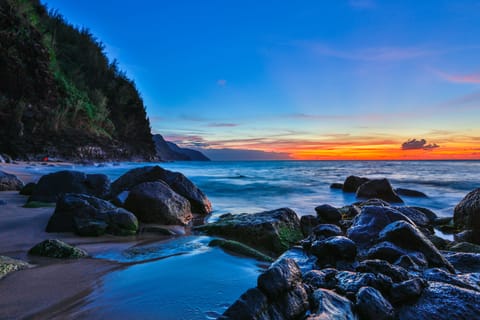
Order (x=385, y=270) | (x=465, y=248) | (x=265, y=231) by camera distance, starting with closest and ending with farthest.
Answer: (x=385, y=270), (x=465, y=248), (x=265, y=231)

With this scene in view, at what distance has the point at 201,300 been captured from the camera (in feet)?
7.43

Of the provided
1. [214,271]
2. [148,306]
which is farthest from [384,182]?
[148,306]

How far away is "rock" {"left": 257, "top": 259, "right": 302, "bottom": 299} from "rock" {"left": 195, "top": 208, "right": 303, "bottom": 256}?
2.09m

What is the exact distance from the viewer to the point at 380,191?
10547 millimetres

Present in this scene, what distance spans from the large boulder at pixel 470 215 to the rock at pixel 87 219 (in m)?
5.79

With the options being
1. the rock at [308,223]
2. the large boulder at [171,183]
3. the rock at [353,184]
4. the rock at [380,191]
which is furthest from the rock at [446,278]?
the rock at [353,184]

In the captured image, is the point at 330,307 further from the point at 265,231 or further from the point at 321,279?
the point at 265,231

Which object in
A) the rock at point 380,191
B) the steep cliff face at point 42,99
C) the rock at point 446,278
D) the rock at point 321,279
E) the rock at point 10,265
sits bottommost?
the rock at point 380,191

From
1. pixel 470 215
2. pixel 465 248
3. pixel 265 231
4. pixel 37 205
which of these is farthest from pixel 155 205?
pixel 470 215

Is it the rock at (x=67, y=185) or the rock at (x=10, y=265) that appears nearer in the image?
the rock at (x=10, y=265)

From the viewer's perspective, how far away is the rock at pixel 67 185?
21.0 ft

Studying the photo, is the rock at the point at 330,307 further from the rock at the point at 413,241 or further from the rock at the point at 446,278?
the rock at the point at 413,241

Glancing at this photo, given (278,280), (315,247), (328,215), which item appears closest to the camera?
(278,280)

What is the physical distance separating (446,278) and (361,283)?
0.95 m
